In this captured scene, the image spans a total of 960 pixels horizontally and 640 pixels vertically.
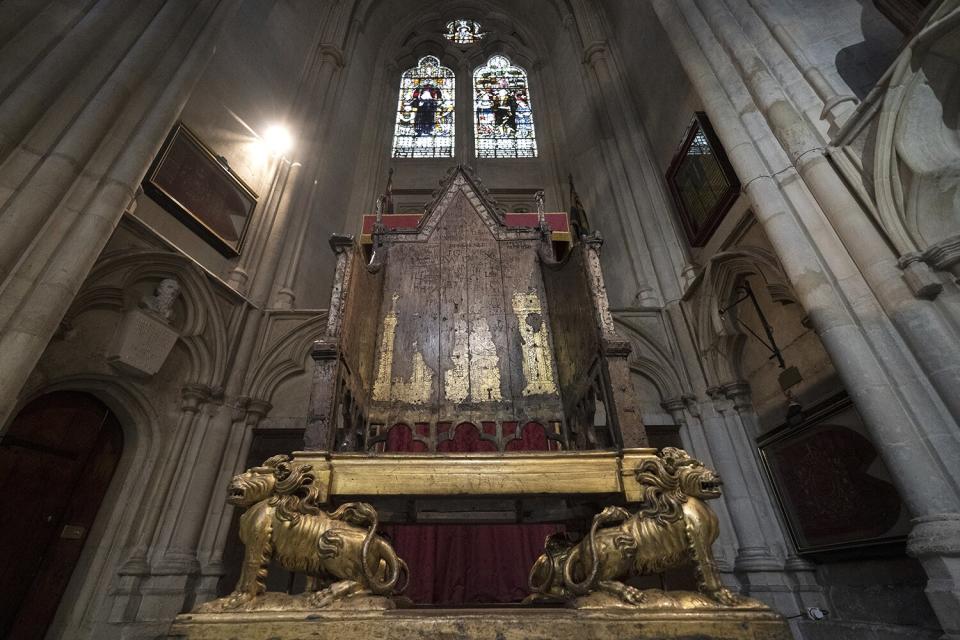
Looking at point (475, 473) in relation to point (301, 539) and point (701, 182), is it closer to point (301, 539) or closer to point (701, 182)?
point (301, 539)

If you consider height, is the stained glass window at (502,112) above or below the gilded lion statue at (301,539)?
above

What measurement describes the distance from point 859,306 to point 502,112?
944cm

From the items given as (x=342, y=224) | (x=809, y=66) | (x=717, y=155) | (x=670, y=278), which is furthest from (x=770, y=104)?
(x=342, y=224)

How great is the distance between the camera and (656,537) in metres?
1.56

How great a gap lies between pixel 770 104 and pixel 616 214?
360 cm

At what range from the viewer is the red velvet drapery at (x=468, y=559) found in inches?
167

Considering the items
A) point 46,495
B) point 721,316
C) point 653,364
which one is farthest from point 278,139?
point 721,316

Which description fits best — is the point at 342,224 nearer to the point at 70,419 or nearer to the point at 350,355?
the point at 70,419

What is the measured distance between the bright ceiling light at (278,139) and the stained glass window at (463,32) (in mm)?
6885

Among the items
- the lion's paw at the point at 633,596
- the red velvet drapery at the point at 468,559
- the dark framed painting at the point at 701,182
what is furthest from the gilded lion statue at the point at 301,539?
the dark framed painting at the point at 701,182

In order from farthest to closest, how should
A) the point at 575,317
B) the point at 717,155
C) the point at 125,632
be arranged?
the point at 717,155 < the point at 125,632 < the point at 575,317

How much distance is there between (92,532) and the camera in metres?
3.76

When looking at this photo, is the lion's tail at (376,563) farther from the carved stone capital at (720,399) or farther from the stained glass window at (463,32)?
the stained glass window at (463,32)

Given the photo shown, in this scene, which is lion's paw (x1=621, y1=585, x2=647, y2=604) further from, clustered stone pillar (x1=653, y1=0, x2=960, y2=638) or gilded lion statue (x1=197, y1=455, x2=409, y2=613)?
clustered stone pillar (x1=653, y1=0, x2=960, y2=638)
